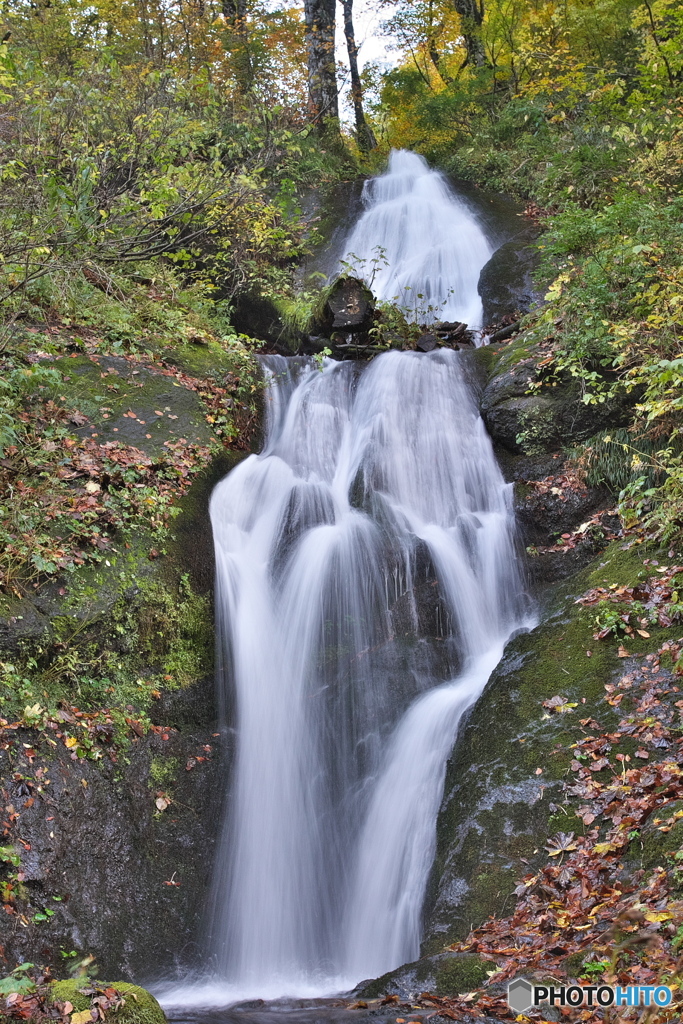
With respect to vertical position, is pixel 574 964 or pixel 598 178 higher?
pixel 598 178

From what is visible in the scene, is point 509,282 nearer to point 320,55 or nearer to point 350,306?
A: point 350,306

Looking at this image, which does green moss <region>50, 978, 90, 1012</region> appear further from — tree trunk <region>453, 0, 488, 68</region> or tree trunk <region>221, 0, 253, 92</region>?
tree trunk <region>453, 0, 488, 68</region>

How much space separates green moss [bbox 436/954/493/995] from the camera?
3.54 m

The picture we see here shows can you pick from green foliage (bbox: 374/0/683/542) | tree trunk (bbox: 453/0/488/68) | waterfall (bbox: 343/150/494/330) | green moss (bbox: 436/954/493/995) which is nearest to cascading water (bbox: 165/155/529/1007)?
green moss (bbox: 436/954/493/995)

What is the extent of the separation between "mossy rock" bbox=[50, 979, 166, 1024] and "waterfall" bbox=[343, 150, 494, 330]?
9.61 meters

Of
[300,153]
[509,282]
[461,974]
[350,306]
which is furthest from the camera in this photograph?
[300,153]

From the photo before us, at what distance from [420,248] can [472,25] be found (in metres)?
8.91

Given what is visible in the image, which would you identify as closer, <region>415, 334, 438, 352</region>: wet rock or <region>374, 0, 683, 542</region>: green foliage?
<region>374, 0, 683, 542</region>: green foliage

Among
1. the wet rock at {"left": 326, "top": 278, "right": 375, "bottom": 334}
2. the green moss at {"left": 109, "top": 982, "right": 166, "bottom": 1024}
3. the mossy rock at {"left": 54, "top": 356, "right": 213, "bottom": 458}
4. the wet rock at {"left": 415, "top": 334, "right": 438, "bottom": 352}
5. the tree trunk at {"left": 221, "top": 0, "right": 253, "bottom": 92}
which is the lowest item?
the green moss at {"left": 109, "top": 982, "right": 166, "bottom": 1024}

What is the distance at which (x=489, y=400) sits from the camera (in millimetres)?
8625

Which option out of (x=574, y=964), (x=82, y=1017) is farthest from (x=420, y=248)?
(x=82, y=1017)

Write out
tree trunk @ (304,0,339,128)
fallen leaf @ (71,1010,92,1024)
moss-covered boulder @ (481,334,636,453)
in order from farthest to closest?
tree trunk @ (304,0,339,128) < moss-covered boulder @ (481,334,636,453) < fallen leaf @ (71,1010,92,1024)

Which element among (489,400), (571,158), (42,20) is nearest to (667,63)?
(571,158)

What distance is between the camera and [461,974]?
3.64 metres
